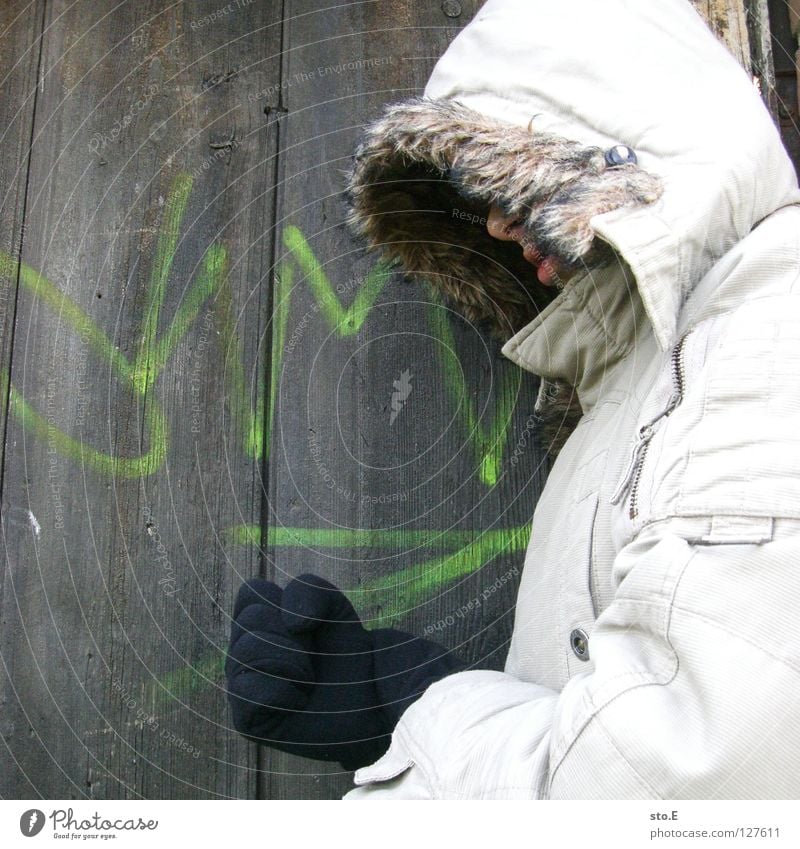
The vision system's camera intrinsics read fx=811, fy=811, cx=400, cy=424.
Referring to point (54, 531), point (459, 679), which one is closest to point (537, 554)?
point (459, 679)

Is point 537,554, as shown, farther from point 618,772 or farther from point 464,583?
point 618,772

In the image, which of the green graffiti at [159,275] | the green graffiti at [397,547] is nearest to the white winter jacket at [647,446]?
the green graffiti at [397,547]

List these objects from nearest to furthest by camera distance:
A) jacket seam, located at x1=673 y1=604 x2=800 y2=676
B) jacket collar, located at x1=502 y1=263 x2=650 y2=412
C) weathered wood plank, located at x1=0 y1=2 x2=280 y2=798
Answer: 1. jacket seam, located at x1=673 y1=604 x2=800 y2=676
2. jacket collar, located at x1=502 y1=263 x2=650 y2=412
3. weathered wood plank, located at x1=0 y1=2 x2=280 y2=798

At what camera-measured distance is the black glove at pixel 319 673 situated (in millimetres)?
877

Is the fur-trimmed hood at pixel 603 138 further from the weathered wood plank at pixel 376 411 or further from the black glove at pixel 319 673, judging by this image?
the black glove at pixel 319 673

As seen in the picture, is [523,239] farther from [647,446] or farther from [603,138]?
[647,446]

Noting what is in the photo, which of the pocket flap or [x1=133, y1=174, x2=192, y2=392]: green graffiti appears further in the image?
[x1=133, y1=174, x2=192, y2=392]: green graffiti

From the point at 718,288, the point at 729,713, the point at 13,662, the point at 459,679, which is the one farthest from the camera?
the point at 13,662

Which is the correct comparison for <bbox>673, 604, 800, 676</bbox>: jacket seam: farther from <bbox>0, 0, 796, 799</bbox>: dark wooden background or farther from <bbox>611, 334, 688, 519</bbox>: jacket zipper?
<bbox>0, 0, 796, 799</bbox>: dark wooden background

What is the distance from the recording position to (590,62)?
774mm

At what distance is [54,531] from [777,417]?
818mm

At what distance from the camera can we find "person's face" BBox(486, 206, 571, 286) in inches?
35.1

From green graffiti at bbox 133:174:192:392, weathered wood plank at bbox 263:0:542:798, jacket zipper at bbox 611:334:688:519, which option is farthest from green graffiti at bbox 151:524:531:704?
jacket zipper at bbox 611:334:688:519

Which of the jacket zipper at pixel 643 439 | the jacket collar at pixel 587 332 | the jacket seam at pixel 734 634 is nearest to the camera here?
the jacket seam at pixel 734 634
